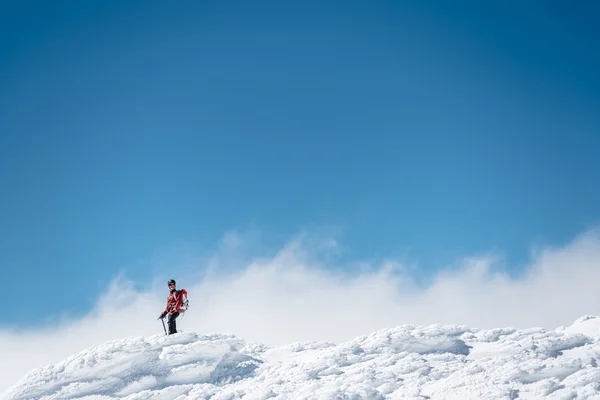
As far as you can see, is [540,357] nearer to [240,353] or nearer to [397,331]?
[397,331]

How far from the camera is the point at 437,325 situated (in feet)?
68.1

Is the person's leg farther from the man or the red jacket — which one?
the red jacket

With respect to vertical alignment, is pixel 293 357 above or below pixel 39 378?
below

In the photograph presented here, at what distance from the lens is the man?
71.9ft

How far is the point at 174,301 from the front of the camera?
2205 centimetres

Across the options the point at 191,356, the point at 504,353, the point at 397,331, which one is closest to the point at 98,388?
the point at 191,356

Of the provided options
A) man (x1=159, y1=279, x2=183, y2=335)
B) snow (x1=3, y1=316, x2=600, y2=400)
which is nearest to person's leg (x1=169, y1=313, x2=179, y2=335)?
man (x1=159, y1=279, x2=183, y2=335)

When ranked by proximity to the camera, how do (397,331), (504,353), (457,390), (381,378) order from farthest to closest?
1. (397,331)
2. (504,353)
3. (381,378)
4. (457,390)

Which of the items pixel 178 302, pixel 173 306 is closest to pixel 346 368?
pixel 178 302

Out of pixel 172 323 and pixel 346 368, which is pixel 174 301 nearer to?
pixel 172 323

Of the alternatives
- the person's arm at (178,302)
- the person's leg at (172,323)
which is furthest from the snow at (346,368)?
the person's arm at (178,302)

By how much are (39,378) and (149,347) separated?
13.3 ft

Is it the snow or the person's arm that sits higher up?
the person's arm

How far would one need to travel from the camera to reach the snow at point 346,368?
1548 cm
